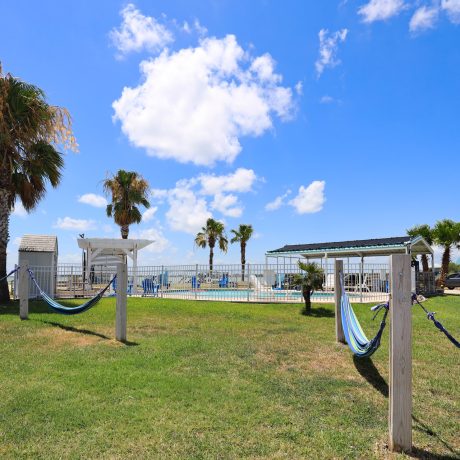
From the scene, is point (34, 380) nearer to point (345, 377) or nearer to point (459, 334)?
point (345, 377)

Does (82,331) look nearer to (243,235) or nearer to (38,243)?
(38,243)

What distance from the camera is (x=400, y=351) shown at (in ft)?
12.6

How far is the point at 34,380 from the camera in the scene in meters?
5.46

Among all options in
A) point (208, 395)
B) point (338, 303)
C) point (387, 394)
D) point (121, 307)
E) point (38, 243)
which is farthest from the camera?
point (38, 243)

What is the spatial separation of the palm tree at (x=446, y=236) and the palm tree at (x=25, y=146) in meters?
24.1

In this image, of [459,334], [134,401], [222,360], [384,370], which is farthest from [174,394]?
[459,334]

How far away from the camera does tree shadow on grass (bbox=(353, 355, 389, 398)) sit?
546 cm

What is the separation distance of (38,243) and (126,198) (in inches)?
507

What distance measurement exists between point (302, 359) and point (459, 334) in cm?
504

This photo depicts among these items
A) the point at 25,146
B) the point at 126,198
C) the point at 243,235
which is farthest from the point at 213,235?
the point at 25,146

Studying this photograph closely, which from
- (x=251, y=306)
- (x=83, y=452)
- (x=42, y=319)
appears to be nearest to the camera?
(x=83, y=452)

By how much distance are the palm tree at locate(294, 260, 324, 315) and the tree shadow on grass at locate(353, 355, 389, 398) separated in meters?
5.87

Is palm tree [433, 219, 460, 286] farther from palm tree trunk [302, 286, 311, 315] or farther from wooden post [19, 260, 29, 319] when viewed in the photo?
wooden post [19, 260, 29, 319]

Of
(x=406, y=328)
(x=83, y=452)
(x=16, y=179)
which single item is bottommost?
(x=83, y=452)
